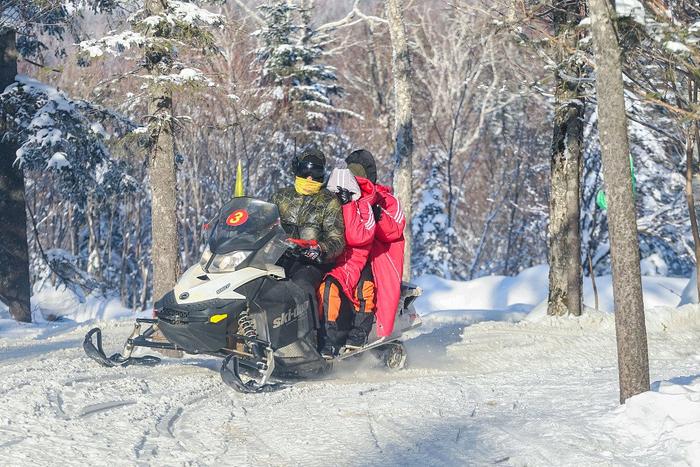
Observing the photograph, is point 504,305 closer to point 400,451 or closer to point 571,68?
point 571,68

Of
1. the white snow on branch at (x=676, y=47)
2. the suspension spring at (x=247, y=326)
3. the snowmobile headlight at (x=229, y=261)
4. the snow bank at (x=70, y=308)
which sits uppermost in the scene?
the white snow on branch at (x=676, y=47)

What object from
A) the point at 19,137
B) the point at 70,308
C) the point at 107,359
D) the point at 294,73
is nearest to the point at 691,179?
the point at 107,359

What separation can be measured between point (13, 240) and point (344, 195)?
9966 millimetres

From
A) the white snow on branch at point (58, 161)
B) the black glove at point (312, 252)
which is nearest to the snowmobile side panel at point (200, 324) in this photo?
the black glove at point (312, 252)

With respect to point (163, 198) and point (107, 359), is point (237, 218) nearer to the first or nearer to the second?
point (107, 359)

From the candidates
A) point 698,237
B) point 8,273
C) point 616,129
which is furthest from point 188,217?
point 616,129

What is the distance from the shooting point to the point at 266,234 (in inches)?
267

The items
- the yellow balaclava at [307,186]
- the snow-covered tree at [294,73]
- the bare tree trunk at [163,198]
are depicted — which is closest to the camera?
the yellow balaclava at [307,186]

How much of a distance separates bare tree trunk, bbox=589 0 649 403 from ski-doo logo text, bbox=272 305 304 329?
247cm

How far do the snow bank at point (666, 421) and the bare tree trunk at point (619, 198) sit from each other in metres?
0.22

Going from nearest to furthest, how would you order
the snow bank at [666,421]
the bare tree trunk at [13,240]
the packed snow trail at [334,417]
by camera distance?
the packed snow trail at [334,417], the snow bank at [666,421], the bare tree trunk at [13,240]

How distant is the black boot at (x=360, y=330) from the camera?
25.2 feet

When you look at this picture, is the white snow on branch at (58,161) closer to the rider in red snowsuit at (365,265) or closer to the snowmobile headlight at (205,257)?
the rider in red snowsuit at (365,265)

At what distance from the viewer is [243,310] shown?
6.68 m
